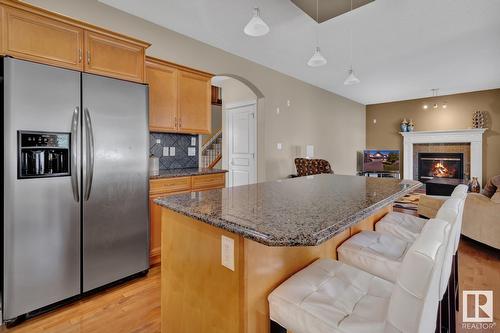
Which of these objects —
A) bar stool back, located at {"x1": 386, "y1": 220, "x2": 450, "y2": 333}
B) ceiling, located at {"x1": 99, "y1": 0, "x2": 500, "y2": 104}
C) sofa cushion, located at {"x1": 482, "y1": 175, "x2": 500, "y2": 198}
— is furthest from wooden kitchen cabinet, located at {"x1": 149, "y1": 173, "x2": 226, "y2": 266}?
sofa cushion, located at {"x1": 482, "y1": 175, "x2": 500, "y2": 198}

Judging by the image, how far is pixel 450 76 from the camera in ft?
17.2

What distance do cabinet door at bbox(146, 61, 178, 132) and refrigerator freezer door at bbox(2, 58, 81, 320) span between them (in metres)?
0.90

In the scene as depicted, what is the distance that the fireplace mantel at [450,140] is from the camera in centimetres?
643

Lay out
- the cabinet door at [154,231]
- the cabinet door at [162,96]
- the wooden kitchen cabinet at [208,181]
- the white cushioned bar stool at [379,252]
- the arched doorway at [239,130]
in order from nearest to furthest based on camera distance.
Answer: the white cushioned bar stool at [379,252] → the cabinet door at [154,231] → the cabinet door at [162,96] → the wooden kitchen cabinet at [208,181] → the arched doorway at [239,130]

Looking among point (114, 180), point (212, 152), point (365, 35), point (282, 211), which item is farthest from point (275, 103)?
point (282, 211)

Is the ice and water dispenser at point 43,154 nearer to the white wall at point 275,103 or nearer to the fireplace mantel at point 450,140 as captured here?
the white wall at point 275,103

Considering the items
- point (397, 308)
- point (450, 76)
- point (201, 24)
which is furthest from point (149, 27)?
point (450, 76)

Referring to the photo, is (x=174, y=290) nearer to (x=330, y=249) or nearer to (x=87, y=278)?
(x=330, y=249)

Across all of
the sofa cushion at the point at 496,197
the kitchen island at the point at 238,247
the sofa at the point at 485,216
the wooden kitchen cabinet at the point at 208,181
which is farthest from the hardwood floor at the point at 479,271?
the wooden kitchen cabinet at the point at 208,181

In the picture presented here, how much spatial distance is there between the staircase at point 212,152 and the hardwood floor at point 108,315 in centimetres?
468

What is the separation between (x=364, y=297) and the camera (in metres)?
0.97

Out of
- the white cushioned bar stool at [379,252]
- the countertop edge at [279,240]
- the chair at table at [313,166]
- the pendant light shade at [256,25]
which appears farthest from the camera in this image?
the chair at table at [313,166]

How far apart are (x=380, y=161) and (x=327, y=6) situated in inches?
238

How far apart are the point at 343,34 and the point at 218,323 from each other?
3.52m
